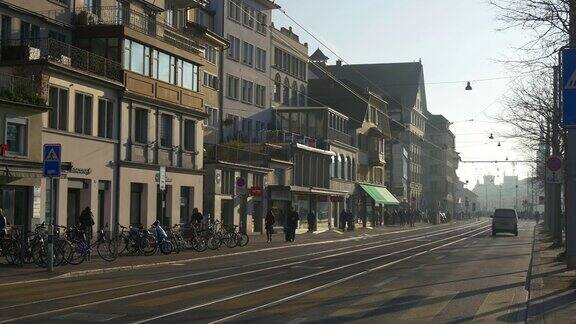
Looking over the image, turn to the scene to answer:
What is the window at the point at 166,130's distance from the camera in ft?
141

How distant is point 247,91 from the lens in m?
64.1

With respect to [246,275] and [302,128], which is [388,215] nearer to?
[302,128]

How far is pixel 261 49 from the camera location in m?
66.6

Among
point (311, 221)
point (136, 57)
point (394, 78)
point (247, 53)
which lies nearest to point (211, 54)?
point (247, 53)

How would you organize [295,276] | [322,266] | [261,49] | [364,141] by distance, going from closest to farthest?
[295,276], [322,266], [261,49], [364,141]

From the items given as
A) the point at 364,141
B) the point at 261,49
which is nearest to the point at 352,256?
the point at 261,49

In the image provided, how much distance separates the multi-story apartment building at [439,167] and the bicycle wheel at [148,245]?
11412cm

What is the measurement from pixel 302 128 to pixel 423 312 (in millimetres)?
56364

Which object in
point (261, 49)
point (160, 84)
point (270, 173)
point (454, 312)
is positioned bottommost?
point (454, 312)

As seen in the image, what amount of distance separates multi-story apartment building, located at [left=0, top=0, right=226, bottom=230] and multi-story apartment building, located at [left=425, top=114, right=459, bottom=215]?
10193 cm

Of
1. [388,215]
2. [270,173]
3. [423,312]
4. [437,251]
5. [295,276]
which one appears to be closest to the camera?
[423,312]

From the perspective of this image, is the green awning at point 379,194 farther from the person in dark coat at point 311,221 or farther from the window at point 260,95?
the person in dark coat at point 311,221

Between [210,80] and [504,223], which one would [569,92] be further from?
[504,223]

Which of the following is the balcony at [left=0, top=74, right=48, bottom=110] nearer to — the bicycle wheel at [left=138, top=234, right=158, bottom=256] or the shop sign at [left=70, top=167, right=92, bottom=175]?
the shop sign at [left=70, top=167, right=92, bottom=175]
